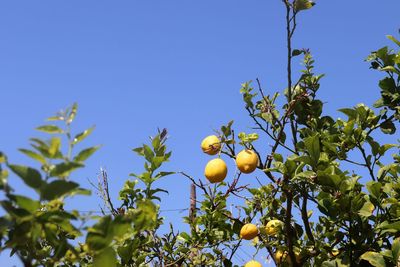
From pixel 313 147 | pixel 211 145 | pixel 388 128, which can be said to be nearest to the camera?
pixel 313 147

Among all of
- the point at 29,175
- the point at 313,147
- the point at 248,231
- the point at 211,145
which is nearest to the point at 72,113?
the point at 29,175

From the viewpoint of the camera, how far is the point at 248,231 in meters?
2.87

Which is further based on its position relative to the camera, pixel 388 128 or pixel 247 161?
pixel 388 128

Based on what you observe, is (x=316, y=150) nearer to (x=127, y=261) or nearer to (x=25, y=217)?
(x=127, y=261)

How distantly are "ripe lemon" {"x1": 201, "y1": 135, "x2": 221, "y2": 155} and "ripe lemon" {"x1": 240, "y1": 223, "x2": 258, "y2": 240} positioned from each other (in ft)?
1.48

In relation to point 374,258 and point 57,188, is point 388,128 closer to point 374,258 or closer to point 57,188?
point 374,258

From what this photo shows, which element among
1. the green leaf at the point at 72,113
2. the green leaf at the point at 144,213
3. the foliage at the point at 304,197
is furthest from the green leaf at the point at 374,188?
the green leaf at the point at 72,113

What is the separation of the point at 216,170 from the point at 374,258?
0.87 meters

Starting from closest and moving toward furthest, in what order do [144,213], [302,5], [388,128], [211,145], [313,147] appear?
[144,213], [313,147], [302,5], [211,145], [388,128]

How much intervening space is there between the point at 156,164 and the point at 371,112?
1.40 m

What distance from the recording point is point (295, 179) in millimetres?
2635

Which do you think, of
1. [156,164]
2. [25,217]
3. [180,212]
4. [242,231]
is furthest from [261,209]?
[25,217]

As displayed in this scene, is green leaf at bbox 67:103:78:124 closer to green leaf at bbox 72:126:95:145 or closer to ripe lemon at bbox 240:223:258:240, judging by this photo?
green leaf at bbox 72:126:95:145

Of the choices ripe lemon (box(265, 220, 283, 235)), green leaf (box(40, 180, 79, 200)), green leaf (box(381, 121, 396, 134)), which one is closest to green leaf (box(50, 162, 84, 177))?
green leaf (box(40, 180, 79, 200))
